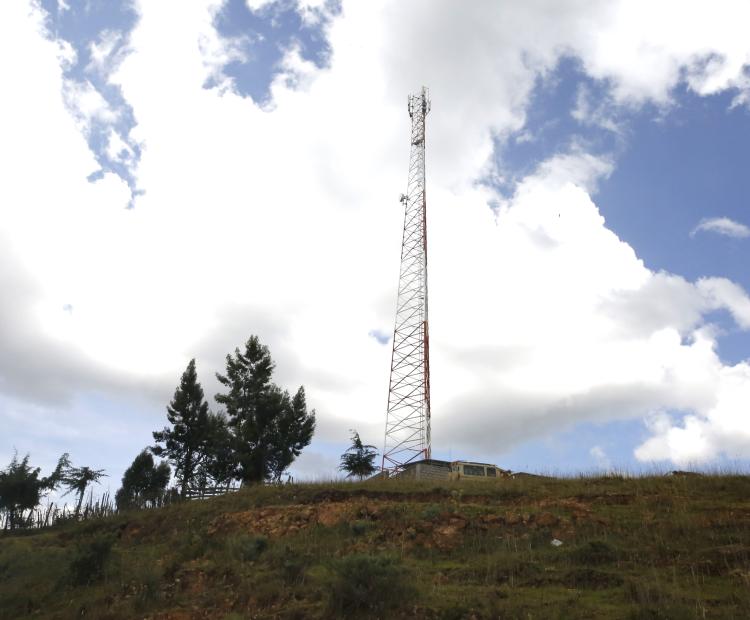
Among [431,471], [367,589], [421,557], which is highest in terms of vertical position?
[431,471]

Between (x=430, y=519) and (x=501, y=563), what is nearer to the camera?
(x=501, y=563)

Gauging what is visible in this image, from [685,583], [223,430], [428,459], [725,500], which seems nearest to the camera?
[685,583]

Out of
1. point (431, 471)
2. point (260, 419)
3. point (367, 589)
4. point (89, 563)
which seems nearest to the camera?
point (367, 589)

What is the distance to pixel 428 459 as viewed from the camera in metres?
29.0

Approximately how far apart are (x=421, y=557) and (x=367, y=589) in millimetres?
4203

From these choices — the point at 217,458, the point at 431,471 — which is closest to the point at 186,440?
the point at 217,458

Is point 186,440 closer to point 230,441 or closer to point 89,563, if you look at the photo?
point 230,441

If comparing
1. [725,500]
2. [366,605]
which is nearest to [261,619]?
[366,605]

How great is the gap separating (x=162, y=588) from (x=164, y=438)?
1008 inches

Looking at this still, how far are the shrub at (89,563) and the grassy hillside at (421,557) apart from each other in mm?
47

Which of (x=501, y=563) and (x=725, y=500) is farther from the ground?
(x=725, y=500)

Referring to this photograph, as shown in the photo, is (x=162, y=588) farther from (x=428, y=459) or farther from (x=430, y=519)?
(x=428, y=459)

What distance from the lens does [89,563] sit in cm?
2031

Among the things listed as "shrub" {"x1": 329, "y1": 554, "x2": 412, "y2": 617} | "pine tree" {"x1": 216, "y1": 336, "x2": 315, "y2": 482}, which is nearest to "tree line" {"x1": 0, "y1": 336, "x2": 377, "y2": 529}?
"pine tree" {"x1": 216, "y1": 336, "x2": 315, "y2": 482}
